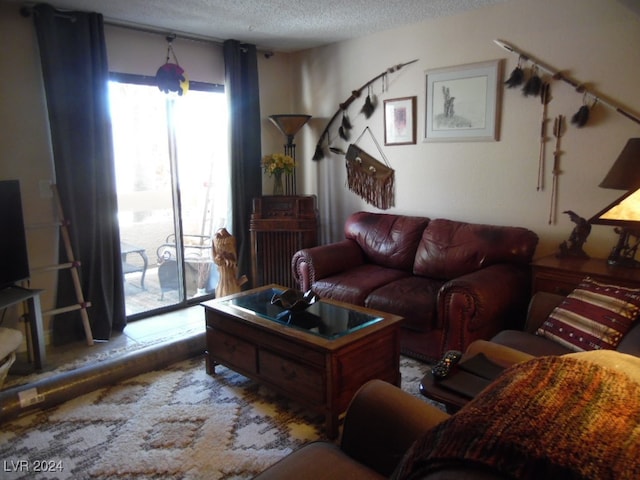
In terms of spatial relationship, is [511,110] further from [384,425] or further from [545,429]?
[545,429]

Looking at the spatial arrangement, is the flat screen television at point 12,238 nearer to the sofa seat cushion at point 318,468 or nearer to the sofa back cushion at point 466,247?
the sofa seat cushion at point 318,468

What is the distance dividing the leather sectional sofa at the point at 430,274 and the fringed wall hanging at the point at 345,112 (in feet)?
2.86

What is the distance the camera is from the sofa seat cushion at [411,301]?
2844mm

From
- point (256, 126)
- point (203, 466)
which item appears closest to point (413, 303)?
point (203, 466)

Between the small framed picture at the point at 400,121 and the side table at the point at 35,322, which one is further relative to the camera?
the small framed picture at the point at 400,121

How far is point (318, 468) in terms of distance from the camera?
134 centimetres

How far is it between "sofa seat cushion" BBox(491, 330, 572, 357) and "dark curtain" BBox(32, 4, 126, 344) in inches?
113

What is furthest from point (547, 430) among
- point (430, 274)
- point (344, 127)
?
point (344, 127)

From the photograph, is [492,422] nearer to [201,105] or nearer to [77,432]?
[77,432]

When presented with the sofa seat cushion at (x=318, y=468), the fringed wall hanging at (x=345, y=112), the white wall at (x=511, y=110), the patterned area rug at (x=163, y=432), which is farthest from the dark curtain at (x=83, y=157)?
the sofa seat cushion at (x=318, y=468)

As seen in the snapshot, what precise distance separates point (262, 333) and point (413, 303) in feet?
3.30

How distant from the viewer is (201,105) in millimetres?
4312

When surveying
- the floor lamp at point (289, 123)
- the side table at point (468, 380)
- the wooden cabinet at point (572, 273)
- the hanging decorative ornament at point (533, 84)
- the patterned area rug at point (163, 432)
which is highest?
the hanging decorative ornament at point (533, 84)

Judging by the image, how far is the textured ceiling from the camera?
3180mm
